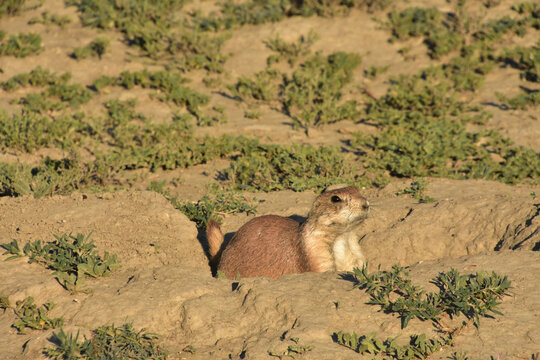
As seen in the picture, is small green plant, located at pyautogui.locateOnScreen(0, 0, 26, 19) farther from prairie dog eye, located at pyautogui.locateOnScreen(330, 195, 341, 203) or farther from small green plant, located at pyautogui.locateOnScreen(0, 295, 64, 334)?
prairie dog eye, located at pyautogui.locateOnScreen(330, 195, 341, 203)

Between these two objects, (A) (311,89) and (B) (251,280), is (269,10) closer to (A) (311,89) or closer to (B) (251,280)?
(A) (311,89)

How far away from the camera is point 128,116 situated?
9680 mm

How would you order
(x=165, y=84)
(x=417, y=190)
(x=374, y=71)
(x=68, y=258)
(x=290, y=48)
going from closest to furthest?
(x=68, y=258) → (x=417, y=190) → (x=165, y=84) → (x=374, y=71) → (x=290, y=48)

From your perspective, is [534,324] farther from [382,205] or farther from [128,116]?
[128,116]

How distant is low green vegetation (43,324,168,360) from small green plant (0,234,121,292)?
68cm

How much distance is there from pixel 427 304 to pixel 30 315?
2743 mm

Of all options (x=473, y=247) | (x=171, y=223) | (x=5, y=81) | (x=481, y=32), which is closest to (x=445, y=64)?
(x=481, y=32)

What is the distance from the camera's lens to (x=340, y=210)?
5.10m

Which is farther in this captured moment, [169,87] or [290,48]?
[290,48]

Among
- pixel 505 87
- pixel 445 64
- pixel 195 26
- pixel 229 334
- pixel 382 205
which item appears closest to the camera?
pixel 229 334

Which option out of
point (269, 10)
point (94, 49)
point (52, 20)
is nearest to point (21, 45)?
point (94, 49)

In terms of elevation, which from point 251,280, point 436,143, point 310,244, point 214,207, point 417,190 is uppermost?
point 251,280

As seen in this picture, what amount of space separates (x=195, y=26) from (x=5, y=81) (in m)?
3.83

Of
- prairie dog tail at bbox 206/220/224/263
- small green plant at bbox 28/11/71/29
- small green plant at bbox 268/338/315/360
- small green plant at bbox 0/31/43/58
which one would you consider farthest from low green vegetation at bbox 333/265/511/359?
small green plant at bbox 28/11/71/29
